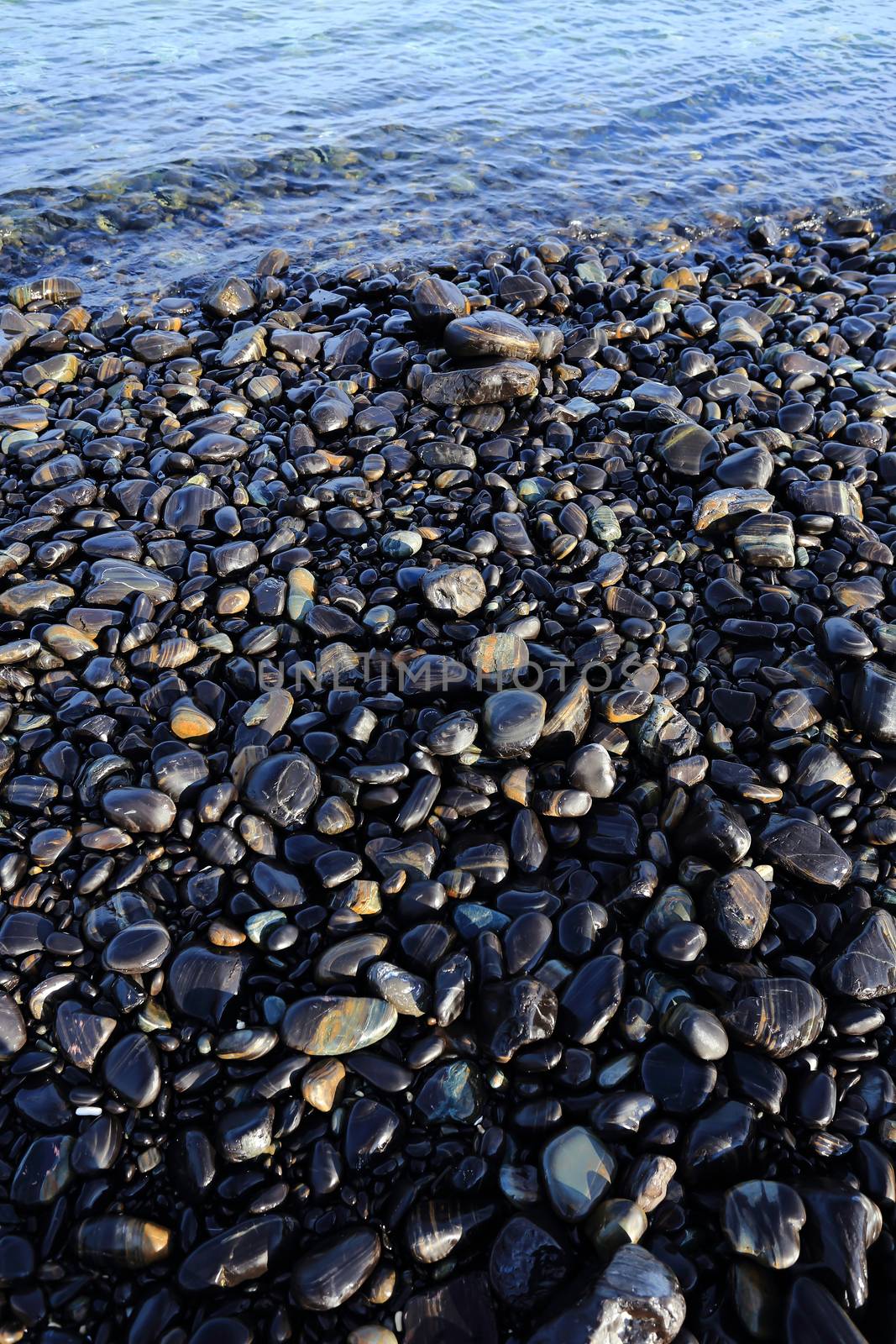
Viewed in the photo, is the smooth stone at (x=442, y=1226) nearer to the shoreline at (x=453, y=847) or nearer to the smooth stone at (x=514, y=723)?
the shoreline at (x=453, y=847)

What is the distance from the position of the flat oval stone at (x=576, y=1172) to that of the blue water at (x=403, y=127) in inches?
322

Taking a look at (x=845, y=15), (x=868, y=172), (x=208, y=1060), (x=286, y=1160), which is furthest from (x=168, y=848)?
(x=845, y=15)

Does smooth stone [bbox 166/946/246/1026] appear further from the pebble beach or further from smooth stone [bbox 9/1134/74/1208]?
smooth stone [bbox 9/1134/74/1208]

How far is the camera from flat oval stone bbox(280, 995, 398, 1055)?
2869 mm

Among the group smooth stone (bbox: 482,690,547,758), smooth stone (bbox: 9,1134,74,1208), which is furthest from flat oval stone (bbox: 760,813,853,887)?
smooth stone (bbox: 9,1134,74,1208)

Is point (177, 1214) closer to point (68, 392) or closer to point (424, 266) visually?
point (68, 392)

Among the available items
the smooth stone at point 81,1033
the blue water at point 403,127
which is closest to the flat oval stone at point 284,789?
the smooth stone at point 81,1033

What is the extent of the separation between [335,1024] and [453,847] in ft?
2.93

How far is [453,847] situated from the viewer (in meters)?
3.49

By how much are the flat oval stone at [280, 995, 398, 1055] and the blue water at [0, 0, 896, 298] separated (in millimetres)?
7412

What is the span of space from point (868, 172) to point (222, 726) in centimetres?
1168

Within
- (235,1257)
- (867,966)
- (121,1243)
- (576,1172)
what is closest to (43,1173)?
(121,1243)

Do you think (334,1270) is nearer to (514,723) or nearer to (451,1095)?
(451,1095)

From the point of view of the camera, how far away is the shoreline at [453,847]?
8.17 feet
